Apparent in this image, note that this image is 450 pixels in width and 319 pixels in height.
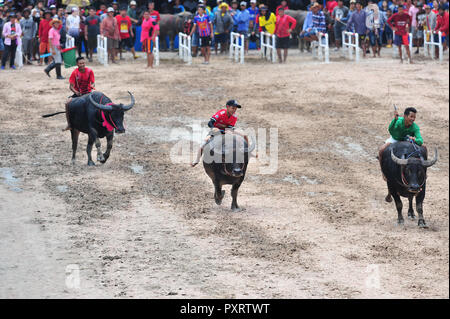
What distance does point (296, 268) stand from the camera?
10539 millimetres

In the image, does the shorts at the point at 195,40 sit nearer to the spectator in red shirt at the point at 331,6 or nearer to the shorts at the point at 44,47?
the shorts at the point at 44,47

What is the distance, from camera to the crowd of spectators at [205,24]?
24.9 m

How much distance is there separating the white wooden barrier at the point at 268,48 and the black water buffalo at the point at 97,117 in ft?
37.2

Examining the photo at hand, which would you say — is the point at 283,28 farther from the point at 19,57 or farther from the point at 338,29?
the point at 19,57

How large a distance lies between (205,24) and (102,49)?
11.3ft

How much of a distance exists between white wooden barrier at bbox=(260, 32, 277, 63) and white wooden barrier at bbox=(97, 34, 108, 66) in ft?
17.1

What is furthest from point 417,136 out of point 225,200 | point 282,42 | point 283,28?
point 282,42

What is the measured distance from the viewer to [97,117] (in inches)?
609

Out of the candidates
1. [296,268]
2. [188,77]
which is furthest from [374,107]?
[296,268]

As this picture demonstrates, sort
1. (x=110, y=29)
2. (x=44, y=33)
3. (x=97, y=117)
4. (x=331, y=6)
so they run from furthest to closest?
(x=331, y=6) < (x=110, y=29) < (x=44, y=33) < (x=97, y=117)

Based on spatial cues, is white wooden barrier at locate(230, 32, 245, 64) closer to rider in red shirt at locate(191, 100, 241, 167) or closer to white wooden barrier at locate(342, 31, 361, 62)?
white wooden barrier at locate(342, 31, 361, 62)

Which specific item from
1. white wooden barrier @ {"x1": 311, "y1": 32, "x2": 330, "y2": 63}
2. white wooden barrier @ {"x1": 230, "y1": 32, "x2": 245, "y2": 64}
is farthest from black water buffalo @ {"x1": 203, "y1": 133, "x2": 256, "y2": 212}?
white wooden barrier @ {"x1": 311, "y1": 32, "x2": 330, "y2": 63}

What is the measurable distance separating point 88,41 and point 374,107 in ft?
35.2
